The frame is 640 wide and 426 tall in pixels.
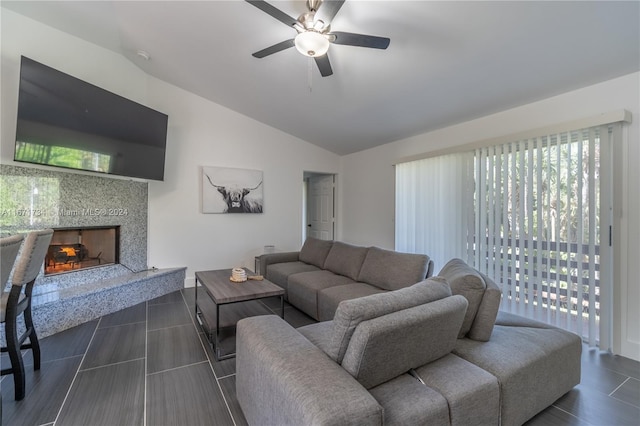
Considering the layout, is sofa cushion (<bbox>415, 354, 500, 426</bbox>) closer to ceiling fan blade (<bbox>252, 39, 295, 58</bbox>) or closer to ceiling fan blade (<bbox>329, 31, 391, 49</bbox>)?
ceiling fan blade (<bbox>329, 31, 391, 49</bbox>)

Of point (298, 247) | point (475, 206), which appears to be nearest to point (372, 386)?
point (475, 206)

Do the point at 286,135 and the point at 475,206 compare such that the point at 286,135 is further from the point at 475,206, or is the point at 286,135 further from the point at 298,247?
the point at 475,206

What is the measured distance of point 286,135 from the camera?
207 inches

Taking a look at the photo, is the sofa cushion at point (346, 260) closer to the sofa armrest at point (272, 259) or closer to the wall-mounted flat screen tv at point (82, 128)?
the sofa armrest at point (272, 259)

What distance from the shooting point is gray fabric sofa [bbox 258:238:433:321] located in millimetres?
2828

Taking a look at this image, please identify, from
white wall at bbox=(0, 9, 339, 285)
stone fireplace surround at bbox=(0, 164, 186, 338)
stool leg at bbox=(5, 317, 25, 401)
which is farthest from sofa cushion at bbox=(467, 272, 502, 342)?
white wall at bbox=(0, 9, 339, 285)

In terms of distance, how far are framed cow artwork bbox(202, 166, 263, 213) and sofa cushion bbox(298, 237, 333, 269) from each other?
1221 mm

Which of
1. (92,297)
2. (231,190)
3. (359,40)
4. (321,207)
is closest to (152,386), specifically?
(92,297)

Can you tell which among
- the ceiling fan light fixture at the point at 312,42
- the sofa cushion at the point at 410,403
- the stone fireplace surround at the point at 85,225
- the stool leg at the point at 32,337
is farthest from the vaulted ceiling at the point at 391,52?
the stool leg at the point at 32,337

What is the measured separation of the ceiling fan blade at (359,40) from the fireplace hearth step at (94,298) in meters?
3.54

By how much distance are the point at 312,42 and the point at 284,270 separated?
9.33 feet

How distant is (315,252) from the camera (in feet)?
13.7

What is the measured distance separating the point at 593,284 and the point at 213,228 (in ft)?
15.8

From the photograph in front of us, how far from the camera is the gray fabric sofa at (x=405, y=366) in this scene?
41.1 inches
